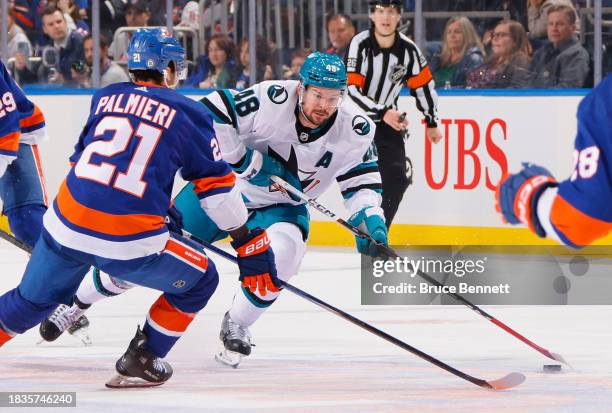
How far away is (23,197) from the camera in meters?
5.28

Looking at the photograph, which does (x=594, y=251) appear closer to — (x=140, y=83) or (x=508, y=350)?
(x=508, y=350)

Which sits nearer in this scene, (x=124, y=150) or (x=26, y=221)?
(x=124, y=150)

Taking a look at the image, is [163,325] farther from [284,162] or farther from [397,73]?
[397,73]

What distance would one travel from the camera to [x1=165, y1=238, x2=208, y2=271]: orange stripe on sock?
3.91 metres

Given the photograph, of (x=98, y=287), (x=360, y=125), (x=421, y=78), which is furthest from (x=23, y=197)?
(x=421, y=78)

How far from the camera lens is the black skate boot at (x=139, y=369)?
4.10 m

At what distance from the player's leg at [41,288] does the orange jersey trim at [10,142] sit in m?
1.09

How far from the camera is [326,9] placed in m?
8.16

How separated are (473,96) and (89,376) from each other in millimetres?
4196

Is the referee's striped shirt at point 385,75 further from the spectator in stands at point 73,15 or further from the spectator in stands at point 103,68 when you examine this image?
the spectator in stands at point 73,15

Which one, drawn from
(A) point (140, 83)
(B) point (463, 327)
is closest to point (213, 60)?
(B) point (463, 327)

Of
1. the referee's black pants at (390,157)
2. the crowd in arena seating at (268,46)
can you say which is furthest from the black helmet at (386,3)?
the crowd in arena seating at (268,46)

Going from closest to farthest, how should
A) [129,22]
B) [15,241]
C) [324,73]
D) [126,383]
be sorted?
[126,383]
[324,73]
[15,241]
[129,22]

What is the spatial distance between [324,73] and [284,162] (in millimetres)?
445
